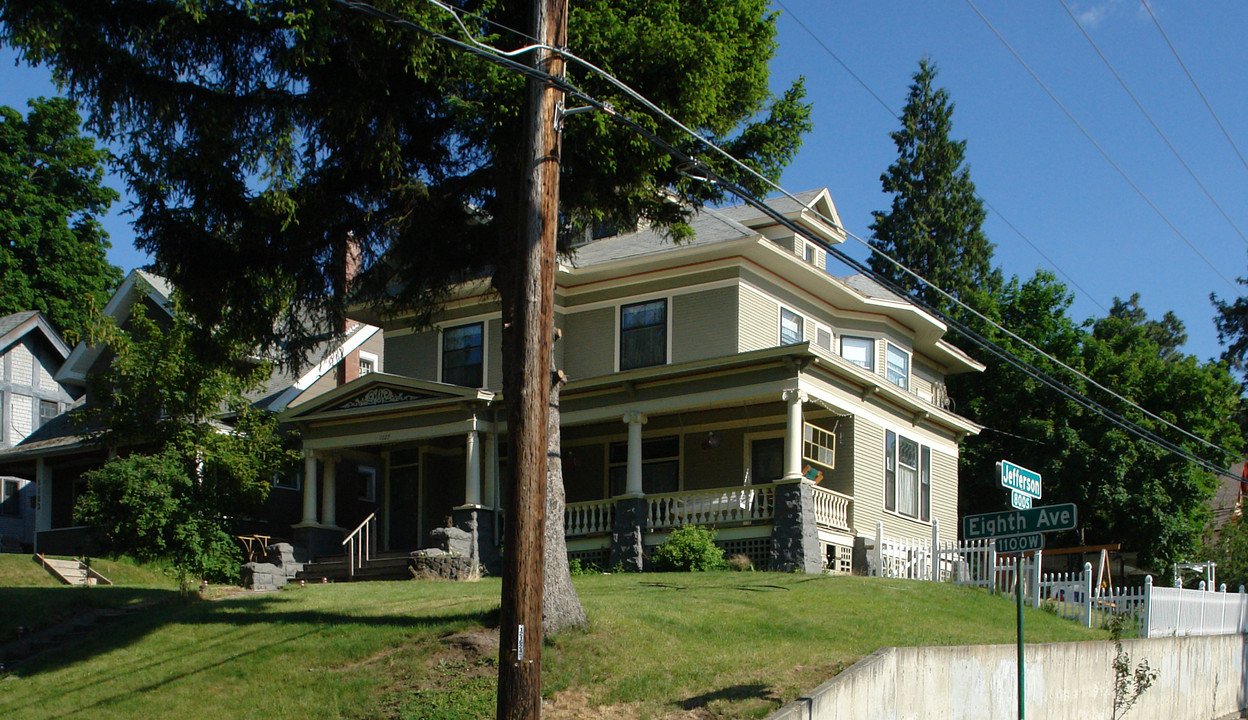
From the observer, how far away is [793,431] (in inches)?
941

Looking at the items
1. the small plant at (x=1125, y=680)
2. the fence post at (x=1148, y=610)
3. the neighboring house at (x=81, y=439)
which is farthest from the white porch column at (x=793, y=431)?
the neighboring house at (x=81, y=439)

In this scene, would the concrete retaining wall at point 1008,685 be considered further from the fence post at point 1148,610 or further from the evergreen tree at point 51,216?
the evergreen tree at point 51,216

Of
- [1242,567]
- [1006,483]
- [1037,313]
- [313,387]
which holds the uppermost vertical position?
[1037,313]

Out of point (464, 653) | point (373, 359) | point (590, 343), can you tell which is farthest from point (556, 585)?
point (373, 359)

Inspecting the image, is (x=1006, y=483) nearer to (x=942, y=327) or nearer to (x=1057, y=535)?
(x=942, y=327)

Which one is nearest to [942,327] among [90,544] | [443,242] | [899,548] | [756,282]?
[756,282]

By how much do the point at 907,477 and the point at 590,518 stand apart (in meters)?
7.92

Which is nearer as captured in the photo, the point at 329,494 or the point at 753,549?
the point at 753,549

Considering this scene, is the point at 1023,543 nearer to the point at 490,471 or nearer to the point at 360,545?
the point at 490,471

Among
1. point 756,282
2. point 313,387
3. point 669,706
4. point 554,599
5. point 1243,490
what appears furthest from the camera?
point 1243,490

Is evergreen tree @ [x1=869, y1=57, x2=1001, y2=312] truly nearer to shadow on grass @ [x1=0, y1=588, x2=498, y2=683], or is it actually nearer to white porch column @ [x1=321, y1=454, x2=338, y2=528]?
white porch column @ [x1=321, y1=454, x2=338, y2=528]

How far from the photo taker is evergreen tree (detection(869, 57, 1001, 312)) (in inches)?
2087

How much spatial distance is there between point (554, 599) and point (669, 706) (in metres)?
2.60

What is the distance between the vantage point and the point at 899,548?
955 inches
